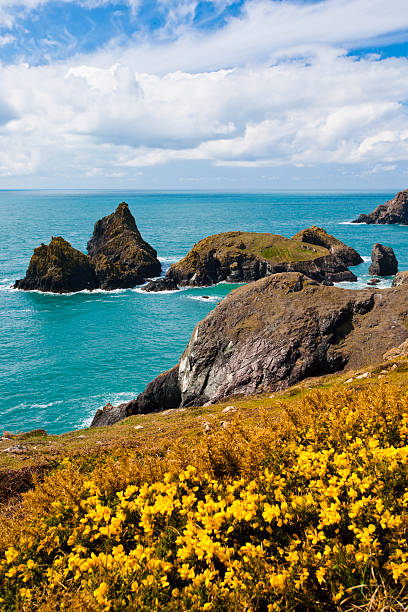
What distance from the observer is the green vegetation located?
467cm

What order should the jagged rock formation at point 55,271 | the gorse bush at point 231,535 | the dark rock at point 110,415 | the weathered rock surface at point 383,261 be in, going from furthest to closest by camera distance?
the weathered rock surface at point 383,261 < the jagged rock formation at point 55,271 < the dark rock at point 110,415 < the gorse bush at point 231,535

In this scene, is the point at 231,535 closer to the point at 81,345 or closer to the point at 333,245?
the point at 81,345

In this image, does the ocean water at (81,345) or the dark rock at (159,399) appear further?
the ocean water at (81,345)

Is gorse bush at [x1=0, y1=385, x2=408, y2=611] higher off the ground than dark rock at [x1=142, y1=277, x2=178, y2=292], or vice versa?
gorse bush at [x1=0, y1=385, x2=408, y2=611]

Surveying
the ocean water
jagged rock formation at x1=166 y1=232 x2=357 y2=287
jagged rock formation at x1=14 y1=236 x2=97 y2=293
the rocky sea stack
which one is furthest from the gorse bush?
the rocky sea stack

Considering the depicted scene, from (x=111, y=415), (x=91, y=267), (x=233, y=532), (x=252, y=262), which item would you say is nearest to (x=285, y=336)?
(x=111, y=415)

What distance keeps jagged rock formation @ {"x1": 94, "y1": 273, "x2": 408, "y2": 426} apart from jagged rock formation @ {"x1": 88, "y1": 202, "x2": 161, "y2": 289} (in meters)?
70.3

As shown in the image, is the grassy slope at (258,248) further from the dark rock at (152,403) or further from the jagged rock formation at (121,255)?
the dark rock at (152,403)

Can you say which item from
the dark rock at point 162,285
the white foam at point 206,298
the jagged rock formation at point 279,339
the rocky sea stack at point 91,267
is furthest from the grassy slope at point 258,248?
the jagged rock formation at point 279,339

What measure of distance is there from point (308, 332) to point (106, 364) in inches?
1398

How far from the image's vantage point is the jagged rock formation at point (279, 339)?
2862cm

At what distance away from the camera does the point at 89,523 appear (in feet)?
22.8

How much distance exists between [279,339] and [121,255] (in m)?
91.5

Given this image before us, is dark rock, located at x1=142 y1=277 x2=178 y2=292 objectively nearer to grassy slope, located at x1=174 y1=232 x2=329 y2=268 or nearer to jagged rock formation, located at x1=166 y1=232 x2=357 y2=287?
jagged rock formation, located at x1=166 y1=232 x2=357 y2=287
